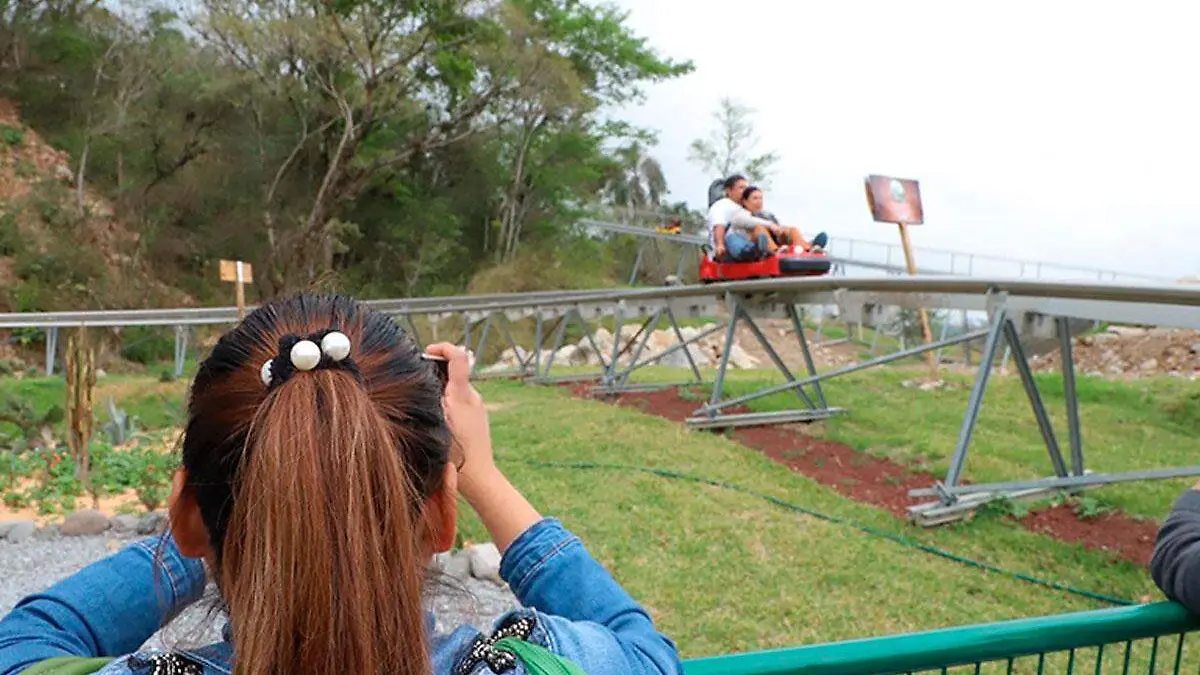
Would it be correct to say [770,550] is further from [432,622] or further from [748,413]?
[432,622]

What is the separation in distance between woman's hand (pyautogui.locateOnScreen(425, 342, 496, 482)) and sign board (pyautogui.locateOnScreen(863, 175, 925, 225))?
12.5 m

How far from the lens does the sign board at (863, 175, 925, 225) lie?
1292 cm

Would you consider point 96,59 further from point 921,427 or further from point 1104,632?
A: point 1104,632

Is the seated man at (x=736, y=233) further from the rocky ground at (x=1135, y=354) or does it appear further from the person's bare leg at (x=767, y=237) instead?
the rocky ground at (x=1135, y=354)

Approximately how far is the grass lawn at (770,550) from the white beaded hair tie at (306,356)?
126 inches

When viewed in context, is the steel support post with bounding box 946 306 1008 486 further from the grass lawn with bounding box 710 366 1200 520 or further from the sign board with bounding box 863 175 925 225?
the sign board with bounding box 863 175 925 225

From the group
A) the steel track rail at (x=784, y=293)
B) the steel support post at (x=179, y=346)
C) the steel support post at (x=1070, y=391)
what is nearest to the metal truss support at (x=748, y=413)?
the steel track rail at (x=784, y=293)

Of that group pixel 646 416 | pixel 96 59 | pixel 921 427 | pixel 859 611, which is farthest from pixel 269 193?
pixel 859 611

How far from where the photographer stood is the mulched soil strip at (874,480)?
516cm

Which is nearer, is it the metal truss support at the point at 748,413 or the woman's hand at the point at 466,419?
the woman's hand at the point at 466,419

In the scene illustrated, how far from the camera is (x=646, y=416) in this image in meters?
8.99

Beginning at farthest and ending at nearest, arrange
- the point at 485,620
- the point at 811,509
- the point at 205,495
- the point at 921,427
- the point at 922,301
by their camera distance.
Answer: the point at 921,427 < the point at 922,301 < the point at 811,509 < the point at 485,620 < the point at 205,495

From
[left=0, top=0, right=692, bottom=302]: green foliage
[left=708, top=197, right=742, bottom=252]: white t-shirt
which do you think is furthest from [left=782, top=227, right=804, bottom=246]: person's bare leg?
[left=0, top=0, right=692, bottom=302]: green foliage

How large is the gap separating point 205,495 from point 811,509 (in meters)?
5.32
